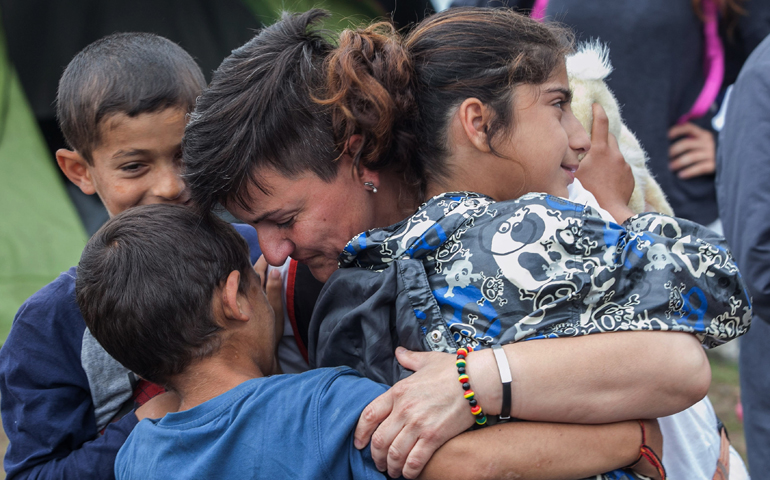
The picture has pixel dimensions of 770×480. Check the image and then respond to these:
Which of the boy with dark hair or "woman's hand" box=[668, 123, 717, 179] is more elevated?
the boy with dark hair

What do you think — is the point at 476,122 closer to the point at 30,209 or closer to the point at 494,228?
the point at 494,228

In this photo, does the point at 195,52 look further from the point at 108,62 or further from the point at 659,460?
the point at 659,460

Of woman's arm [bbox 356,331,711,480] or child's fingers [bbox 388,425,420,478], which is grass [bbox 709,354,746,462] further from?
child's fingers [bbox 388,425,420,478]

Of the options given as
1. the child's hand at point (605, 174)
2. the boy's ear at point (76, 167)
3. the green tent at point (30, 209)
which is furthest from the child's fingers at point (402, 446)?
the green tent at point (30, 209)

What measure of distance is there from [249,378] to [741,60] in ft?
9.72

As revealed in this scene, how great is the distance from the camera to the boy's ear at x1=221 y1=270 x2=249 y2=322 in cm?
156

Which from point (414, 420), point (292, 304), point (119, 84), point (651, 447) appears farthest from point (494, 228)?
point (119, 84)

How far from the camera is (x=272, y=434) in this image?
1.33 metres

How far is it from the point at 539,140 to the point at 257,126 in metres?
0.69

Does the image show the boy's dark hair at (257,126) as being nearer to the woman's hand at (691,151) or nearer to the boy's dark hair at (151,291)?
the boy's dark hair at (151,291)

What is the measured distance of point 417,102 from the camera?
5.36 ft

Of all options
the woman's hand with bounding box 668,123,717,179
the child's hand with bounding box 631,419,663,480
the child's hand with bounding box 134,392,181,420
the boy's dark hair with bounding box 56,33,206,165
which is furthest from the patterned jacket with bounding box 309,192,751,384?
the woman's hand with bounding box 668,123,717,179

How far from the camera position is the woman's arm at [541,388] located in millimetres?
1284

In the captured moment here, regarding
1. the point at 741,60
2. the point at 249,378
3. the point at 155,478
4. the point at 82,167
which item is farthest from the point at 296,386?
the point at 741,60
